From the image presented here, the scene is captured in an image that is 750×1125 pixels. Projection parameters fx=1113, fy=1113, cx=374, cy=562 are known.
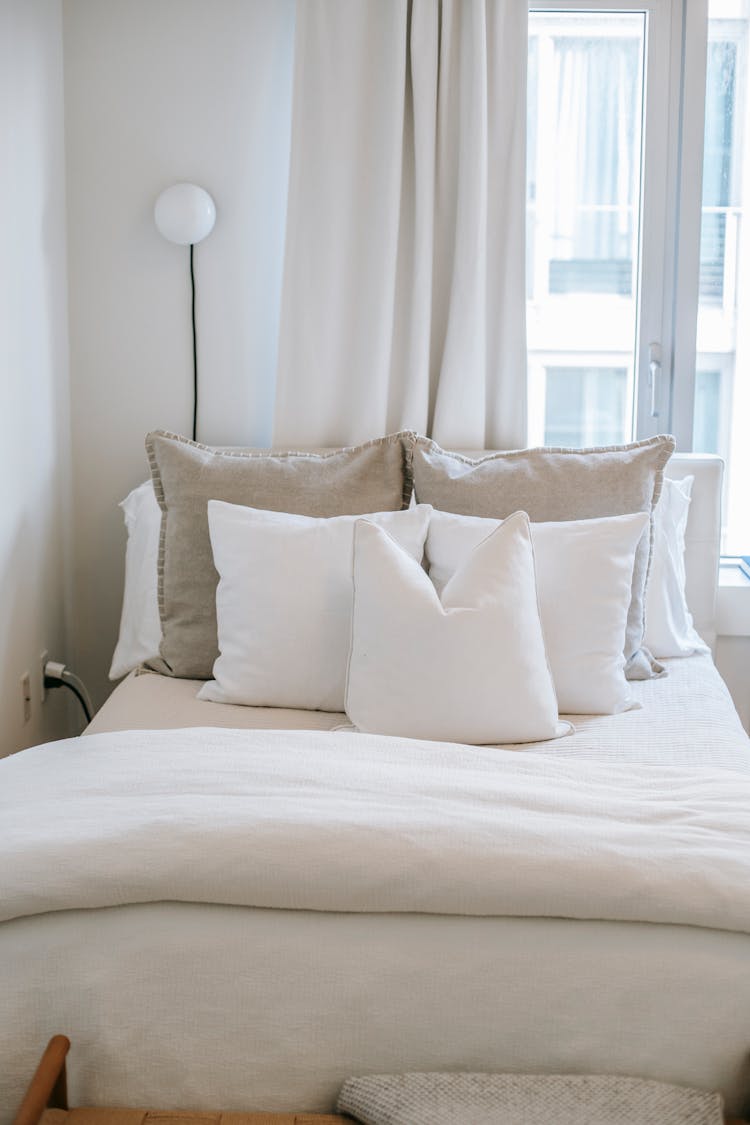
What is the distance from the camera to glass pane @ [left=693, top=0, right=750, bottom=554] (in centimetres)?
285

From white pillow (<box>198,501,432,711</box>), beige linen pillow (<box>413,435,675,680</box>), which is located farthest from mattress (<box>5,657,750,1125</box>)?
beige linen pillow (<box>413,435,675,680</box>)

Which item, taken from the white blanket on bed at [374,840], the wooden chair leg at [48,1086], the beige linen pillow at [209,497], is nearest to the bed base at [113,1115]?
the wooden chair leg at [48,1086]

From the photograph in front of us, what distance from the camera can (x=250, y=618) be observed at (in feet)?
7.03

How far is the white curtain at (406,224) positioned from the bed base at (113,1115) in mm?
1762

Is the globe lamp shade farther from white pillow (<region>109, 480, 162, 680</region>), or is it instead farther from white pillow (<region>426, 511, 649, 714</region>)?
white pillow (<region>426, 511, 649, 714</region>)

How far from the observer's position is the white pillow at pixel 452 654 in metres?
1.91

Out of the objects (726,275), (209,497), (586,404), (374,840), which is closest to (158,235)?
(209,497)

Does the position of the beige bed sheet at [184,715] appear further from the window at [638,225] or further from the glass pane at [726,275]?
the glass pane at [726,275]

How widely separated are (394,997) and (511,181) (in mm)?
2047

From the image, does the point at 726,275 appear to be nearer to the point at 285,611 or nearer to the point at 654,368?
the point at 654,368

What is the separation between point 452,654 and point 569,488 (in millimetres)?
559

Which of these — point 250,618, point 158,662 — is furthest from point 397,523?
point 158,662

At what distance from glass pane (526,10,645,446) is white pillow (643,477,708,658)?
0.52m

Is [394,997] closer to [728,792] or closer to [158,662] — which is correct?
[728,792]
